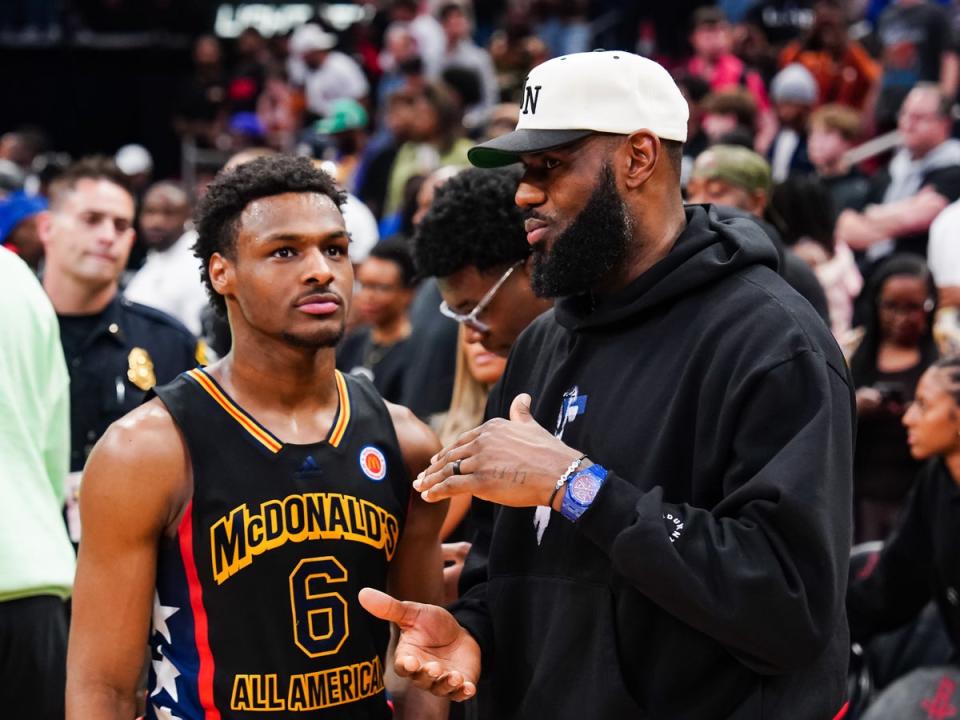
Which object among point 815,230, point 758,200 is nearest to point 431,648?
point 758,200

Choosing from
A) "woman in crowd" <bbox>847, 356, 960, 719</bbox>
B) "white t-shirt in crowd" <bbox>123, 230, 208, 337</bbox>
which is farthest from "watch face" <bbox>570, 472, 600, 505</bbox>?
"white t-shirt in crowd" <bbox>123, 230, 208, 337</bbox>

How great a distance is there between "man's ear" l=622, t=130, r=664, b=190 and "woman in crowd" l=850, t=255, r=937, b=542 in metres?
3.63

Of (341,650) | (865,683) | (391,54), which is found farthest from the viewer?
(391,54)

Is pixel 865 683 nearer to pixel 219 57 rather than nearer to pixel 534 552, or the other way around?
pixel 534 552

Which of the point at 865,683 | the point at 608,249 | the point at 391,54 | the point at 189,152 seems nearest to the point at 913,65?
the point at 391,54

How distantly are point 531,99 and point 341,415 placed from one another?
909 mm

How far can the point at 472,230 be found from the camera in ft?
13.7

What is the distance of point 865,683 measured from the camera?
18.9ft

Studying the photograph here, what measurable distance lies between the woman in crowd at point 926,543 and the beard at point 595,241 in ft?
9.33

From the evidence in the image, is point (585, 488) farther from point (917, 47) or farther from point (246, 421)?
point (917, 47)

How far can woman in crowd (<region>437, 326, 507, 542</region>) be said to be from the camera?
441 centimetres

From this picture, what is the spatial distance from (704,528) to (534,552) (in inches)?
23.2

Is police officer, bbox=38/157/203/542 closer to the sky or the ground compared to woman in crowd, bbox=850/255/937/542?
closer to the sky

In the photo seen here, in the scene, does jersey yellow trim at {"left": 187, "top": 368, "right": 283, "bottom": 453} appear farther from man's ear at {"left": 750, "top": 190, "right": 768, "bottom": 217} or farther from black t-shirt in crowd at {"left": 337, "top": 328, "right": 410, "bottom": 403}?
man's ear at {"left": 750, "top": 190, "right": 768, "bottom": 217}
